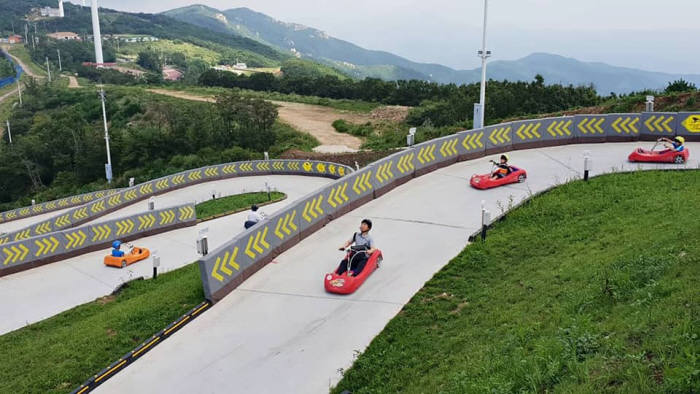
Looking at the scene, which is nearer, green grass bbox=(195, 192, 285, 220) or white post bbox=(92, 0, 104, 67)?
green grass bbox=(195, 192, 285, 220)

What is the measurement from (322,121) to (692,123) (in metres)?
46.3

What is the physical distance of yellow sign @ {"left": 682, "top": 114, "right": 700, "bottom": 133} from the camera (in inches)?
923

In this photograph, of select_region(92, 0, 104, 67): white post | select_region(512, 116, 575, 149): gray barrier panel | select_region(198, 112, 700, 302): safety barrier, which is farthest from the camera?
select_region(92, 0, 104, 67): white post

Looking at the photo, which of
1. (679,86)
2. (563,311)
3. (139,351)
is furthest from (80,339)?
(679,86)

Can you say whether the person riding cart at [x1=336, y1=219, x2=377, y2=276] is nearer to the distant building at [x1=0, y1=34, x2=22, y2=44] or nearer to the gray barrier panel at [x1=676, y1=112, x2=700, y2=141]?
the gray barrier panel at [x1=676, y1=112, x2=700, y2=141]

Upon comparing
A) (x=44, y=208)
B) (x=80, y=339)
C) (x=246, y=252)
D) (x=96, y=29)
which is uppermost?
(x=96, y=29)

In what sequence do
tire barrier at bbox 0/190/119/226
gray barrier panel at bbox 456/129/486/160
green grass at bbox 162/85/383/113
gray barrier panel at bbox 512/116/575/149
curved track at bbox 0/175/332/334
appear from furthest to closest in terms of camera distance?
1. green grass at bbox 162/85/383/113
2. tire barrier at bbox 0/190/119/226
3. gray barrier panel at bbox 512/116/575/149
4. gray barrier panel at bbox 456/129/486/160
5. curved track at bbox 0/175/332/334

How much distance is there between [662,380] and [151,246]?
2173 cm

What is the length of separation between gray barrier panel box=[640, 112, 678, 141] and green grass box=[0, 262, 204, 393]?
20.3 m

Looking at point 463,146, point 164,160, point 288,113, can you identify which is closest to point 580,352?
point 463,146

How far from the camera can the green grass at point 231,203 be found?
1201 inches

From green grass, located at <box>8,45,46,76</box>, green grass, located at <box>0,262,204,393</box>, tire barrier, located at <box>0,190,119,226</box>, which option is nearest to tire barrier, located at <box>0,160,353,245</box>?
tire barrier, located at <box>0,190,119,226</box>

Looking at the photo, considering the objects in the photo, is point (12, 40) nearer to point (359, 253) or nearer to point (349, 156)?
point (349, 156)

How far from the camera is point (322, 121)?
65.9 metres
